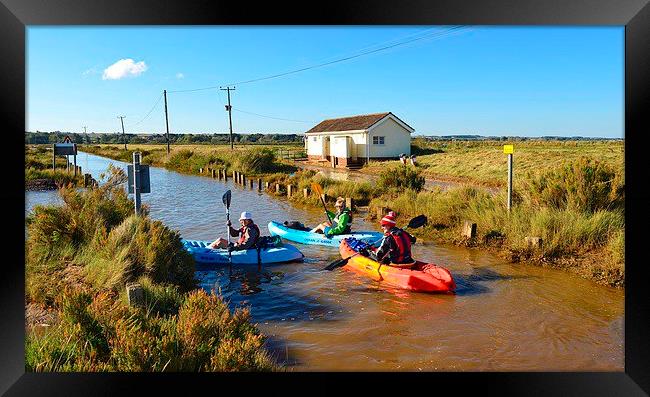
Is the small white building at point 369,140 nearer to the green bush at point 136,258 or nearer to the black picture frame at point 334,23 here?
the green bush at point 136,258

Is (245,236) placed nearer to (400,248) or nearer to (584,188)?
(400,248)

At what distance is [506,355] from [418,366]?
3.36 feet

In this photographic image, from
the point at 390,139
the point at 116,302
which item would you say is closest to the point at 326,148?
the point at 390,139

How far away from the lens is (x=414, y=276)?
7598mm

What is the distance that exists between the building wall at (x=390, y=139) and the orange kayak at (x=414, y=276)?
1998 centimetres

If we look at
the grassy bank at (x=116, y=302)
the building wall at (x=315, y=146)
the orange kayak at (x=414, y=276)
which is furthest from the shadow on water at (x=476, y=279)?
Result: the building wall at (x=315, y=146)

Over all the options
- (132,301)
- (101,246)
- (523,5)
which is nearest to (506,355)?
(523,5)

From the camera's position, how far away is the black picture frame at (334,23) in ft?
12.6

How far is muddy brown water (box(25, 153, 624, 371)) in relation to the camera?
5445 millimetres

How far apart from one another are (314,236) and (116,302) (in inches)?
246

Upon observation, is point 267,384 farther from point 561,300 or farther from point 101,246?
point 561,300

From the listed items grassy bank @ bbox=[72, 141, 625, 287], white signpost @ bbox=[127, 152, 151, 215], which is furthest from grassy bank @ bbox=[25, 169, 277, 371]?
grassy bank @ bbox=[72, 141, 625, 287]

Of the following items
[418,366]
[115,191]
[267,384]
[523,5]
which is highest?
[523,5]

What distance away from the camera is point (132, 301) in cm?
516
